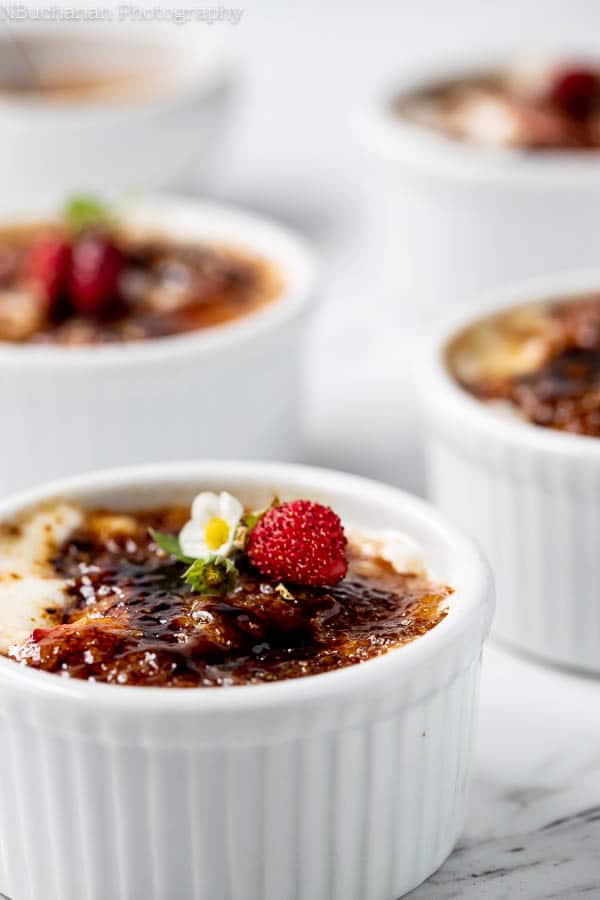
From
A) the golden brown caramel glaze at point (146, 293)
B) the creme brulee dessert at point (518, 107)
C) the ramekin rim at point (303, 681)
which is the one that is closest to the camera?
the ramekin rim at point (303, 681)

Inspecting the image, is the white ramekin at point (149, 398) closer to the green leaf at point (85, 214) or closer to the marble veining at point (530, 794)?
the green leaf at point (85, 214)

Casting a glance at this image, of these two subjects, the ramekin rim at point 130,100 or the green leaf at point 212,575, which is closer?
the green leaf at point 212,575

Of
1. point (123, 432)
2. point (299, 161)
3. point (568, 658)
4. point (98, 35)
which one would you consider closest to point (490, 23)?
point (299, 161)

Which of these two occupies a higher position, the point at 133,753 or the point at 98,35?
the point at 98,35

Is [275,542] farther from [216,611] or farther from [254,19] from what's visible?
[254,19]

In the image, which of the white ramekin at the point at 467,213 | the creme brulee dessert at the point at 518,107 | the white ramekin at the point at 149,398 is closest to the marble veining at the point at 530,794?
the white ramekin at the point at 149,398

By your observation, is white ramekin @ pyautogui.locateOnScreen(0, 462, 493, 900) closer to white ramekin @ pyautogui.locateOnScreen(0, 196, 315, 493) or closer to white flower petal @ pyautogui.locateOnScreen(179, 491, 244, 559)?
white flower petal @ pyautogui.locateOnScreen(179, 491, 244, 559)

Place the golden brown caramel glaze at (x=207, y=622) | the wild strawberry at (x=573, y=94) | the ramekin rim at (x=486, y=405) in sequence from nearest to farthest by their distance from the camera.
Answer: the golden brown caramel glaze at (x=207, y=622)
the ramekin rim at (x=486, y=405)
the wild strawberry at (x=573, y=94)

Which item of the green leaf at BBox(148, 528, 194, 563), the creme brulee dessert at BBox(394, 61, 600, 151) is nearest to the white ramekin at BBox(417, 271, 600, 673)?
the green leaf at BBox(148, 528, 194, 563)
